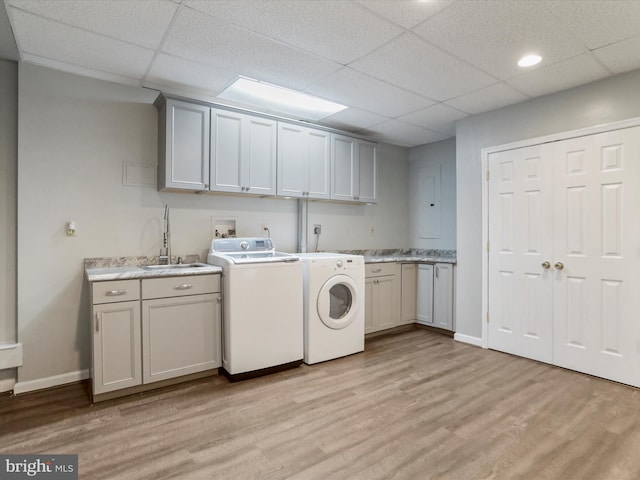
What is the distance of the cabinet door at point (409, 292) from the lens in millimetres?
4414

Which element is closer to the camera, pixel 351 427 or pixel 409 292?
pixel 351 427

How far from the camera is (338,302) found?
3.56 m

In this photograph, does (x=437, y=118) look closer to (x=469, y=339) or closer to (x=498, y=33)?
(x=498, y=33)

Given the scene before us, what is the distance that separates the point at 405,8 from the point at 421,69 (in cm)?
80

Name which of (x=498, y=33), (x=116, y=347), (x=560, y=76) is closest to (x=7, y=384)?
(x=116, y=347)

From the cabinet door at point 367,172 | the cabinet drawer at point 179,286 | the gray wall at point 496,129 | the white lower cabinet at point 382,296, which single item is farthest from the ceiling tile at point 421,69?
the cabinet drawer at point 179,286

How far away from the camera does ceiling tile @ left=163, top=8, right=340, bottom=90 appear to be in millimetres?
2223

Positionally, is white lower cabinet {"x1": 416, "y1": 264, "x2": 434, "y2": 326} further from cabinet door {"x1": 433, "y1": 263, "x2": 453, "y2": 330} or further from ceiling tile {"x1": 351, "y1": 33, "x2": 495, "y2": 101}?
ceiling tile {"x1": 351, "y1": 33, "x2": 495, "y2": 101}

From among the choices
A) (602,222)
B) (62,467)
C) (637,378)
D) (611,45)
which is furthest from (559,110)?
(62,467)

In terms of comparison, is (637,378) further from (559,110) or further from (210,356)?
(210,356)

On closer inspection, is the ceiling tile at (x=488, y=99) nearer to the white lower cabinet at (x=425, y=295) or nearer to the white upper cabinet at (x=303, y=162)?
the white upper cabinet at (x=303, y=162)

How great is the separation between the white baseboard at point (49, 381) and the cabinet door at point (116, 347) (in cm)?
57

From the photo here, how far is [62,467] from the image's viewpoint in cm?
178

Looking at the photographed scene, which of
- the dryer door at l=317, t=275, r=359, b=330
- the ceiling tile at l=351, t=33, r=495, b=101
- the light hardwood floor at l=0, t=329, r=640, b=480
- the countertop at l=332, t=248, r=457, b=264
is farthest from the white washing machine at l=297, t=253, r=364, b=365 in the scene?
the ceiling tile at l=351, t=33, r=495, b=101
